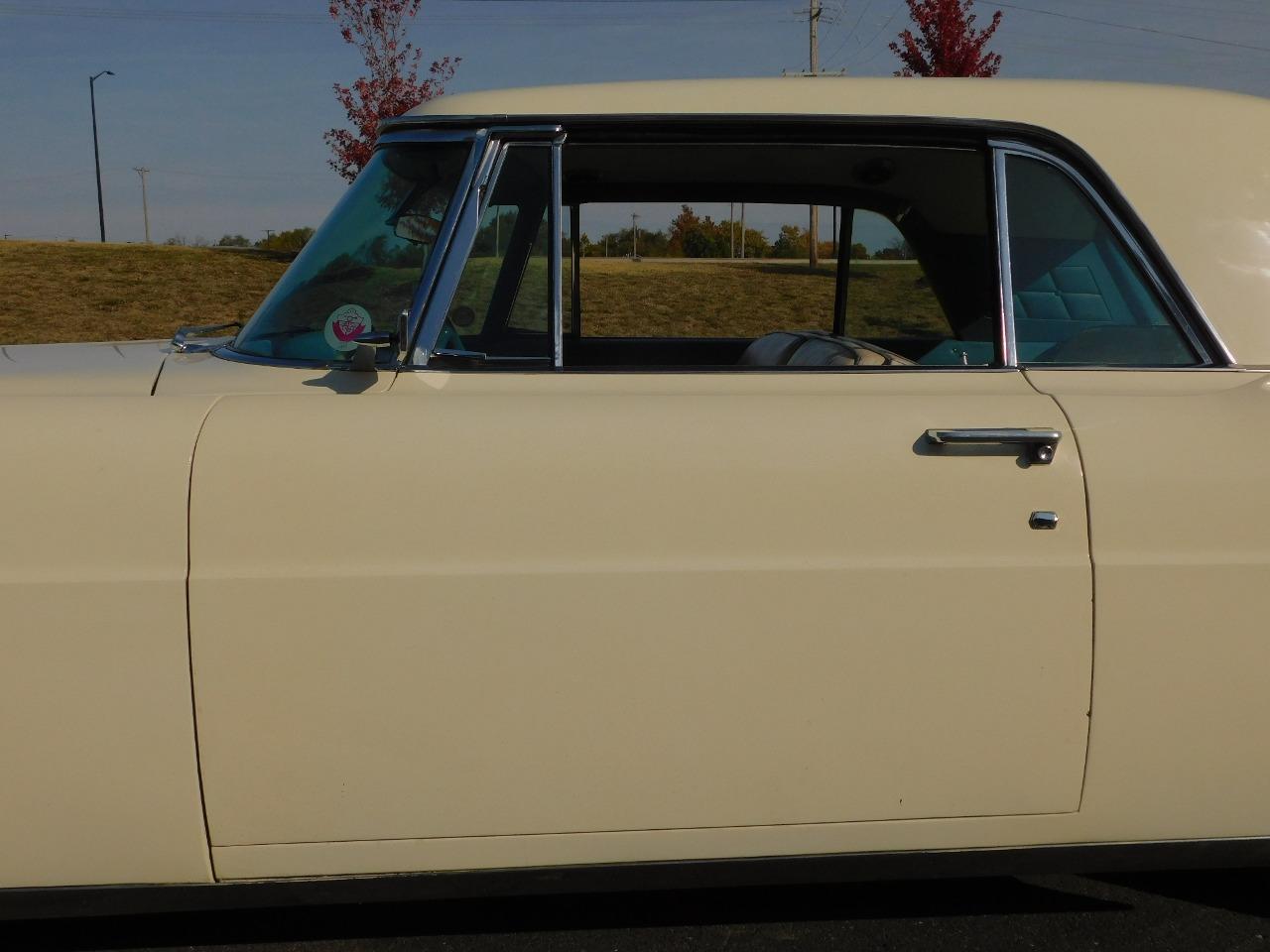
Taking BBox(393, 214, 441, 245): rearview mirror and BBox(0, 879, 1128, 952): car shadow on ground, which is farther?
BBox(0, 879, 1128, 952): car shadow on ground

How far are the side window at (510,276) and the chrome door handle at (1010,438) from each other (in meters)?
0.80

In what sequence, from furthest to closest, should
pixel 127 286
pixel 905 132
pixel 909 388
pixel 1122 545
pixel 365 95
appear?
pixel 365 95 < pixel 127 286 < pixel 905 132 < pixel 909 388 < pixel 1122 545

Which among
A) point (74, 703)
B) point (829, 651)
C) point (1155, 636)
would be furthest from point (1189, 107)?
point (74, 703)

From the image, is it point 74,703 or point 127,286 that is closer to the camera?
point 74,703

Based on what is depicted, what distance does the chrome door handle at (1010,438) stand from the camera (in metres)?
2.09

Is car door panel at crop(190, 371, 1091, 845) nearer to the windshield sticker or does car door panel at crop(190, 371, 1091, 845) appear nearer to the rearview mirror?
the windshield sticker

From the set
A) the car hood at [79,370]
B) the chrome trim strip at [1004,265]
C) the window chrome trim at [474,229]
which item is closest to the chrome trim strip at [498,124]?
the window chrome trim at [474,229]

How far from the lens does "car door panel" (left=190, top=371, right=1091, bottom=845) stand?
6.50ft

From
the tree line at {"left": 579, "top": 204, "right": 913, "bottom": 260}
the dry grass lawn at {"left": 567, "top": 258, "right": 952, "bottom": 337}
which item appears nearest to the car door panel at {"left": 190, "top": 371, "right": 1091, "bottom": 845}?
the dry grass lawn at {"left": 567, "top": 258, "right": 952, "bottom": 337}

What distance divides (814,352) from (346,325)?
3.59ft

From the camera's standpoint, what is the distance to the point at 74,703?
1942mm

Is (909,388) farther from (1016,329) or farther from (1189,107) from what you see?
(1189,107)

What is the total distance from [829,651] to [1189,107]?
141cm

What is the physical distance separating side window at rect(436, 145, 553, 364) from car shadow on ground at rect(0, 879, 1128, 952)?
49.4 inches
